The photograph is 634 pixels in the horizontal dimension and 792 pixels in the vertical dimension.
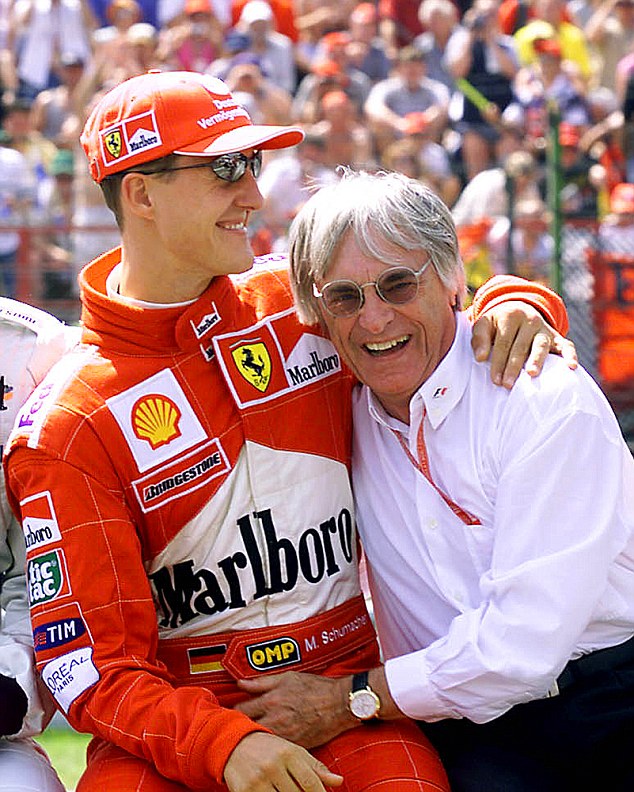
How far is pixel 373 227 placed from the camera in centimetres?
313

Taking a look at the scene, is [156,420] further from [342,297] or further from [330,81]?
[330,81]

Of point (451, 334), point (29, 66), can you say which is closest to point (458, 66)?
point (29, 66)

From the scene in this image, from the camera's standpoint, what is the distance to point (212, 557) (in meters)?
3.21

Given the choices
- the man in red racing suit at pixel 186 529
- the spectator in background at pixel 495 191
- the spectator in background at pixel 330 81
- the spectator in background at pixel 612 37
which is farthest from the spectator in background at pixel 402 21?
the man in red racing suit at pixel 186 529

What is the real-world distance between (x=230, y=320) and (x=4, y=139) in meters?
7.30

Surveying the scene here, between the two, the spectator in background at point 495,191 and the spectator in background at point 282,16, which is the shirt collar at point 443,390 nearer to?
the spectator in background at point 495,191

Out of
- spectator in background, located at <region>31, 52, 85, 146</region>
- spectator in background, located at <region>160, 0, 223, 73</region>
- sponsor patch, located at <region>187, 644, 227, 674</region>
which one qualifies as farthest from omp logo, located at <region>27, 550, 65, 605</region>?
spectator in background, located at <region>160, 0, 223, 73</region>

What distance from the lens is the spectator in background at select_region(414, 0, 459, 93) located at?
11750 millimetres

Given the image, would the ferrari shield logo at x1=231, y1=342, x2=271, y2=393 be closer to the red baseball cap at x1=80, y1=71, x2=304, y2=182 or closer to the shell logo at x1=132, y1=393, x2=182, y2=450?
the shell logo at x1=132, y1=393, x2=182, y2=450

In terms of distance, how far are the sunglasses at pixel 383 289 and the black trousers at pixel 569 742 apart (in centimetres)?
90

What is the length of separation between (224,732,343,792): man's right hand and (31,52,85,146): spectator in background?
8699mm

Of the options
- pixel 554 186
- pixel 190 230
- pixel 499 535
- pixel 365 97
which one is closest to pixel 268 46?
pixel 365 97

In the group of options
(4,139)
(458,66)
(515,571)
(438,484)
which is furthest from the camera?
(458,66)

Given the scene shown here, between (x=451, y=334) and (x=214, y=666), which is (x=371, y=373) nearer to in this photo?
(x=451, y=334)
